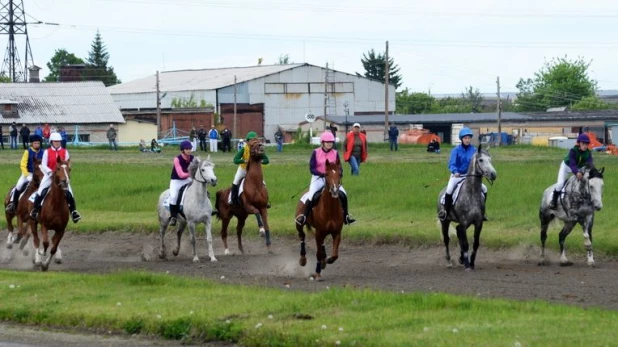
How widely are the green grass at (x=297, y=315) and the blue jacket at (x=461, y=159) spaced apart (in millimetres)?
6230

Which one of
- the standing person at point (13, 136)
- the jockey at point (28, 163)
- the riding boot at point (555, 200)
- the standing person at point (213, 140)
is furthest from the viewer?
the standing person at point (13, 136)

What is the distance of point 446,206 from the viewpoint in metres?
23.1

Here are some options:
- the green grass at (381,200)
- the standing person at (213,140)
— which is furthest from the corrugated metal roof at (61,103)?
the green grass at (381,200)

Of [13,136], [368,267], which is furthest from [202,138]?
[368,267]

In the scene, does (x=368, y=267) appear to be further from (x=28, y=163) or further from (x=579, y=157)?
(x=28, y=163)

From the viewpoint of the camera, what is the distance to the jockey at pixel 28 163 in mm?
25344

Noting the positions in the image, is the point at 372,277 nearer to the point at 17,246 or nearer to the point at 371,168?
the point at 17,246

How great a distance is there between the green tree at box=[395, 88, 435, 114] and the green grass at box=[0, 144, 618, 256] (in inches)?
3933

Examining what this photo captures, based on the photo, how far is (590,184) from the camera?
22.7m

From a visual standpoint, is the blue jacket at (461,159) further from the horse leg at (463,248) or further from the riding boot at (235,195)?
the riding boot at (235,195)

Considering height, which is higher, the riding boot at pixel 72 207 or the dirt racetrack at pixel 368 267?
the riding boot at pixel 72 207

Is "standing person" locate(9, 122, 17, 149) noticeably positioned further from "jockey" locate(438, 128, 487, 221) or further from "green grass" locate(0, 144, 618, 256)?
"jockey" locate(438, 128, 487, 221)

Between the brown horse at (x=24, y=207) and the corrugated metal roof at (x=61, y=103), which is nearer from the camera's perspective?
the brown horse at (x=24, y=207)

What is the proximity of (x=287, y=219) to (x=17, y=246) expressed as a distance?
681cm
